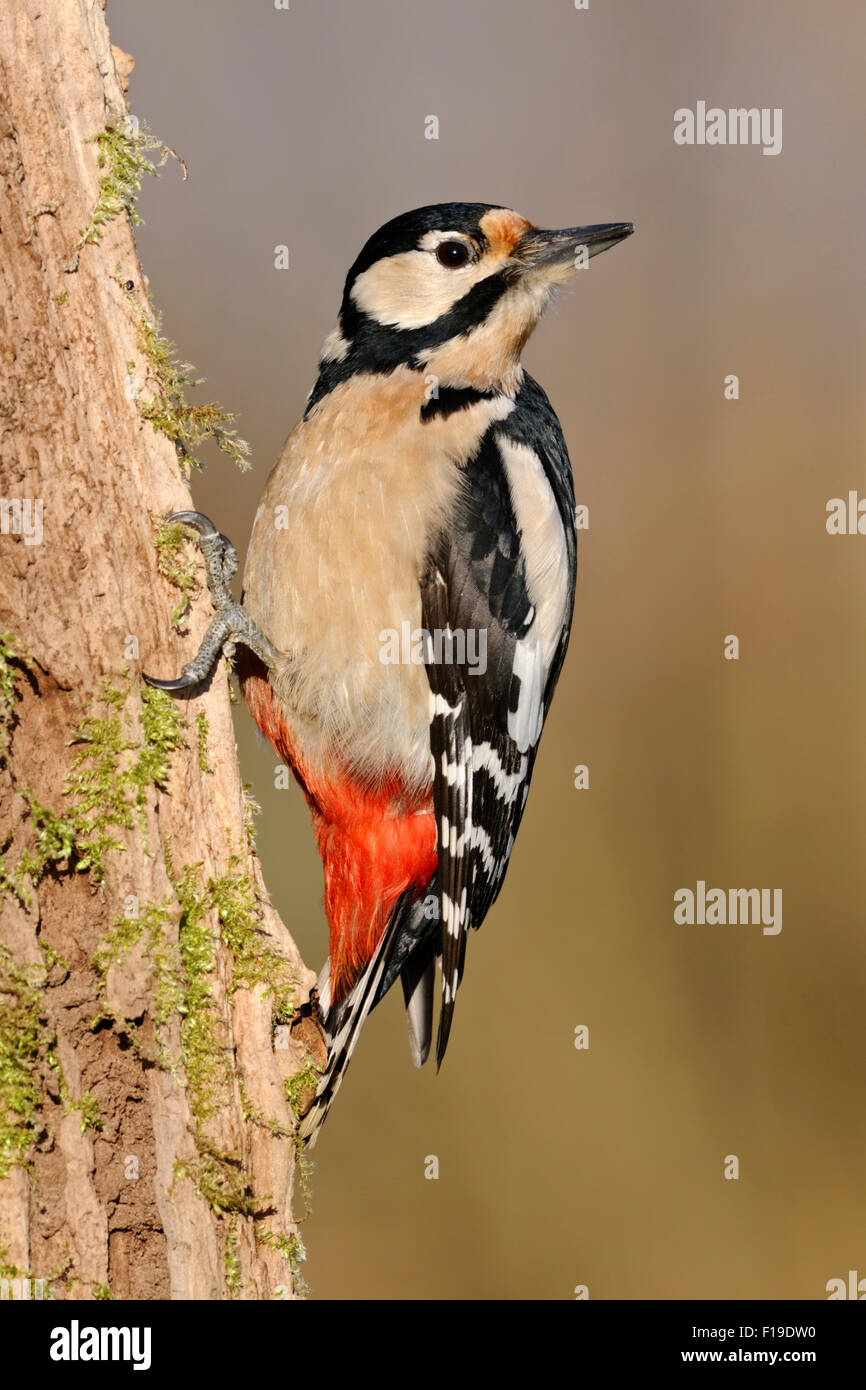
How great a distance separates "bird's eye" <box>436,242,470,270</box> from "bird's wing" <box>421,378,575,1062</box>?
35 cm

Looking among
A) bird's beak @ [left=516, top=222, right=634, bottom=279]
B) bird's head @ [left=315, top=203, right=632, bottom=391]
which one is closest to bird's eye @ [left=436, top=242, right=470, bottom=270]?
bird's head @ [left=315, top=203, right=632, bottom=391]

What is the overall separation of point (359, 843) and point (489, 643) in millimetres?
546

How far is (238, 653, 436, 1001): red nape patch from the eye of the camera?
257 centimetres

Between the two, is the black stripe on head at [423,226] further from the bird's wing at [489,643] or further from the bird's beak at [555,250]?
the bird's wing at [489,643]

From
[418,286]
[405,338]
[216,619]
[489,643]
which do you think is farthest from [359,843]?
[418,286]

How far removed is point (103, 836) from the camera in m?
1.85

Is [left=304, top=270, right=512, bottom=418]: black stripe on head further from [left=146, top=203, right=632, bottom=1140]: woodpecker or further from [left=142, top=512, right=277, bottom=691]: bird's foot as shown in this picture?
[left=142, top=512, right=277, bottom=691]: bird's foot

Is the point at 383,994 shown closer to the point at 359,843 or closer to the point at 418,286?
the point at 359,843

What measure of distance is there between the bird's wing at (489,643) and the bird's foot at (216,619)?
Result: 41 centimetres

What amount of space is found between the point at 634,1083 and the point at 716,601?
190 centimetres

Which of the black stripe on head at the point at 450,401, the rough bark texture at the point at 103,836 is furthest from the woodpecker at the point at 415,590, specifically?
the rough bark texture at the point at 103,836

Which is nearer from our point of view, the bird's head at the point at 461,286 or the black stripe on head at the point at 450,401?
the black stripe on head at the point at 450,401

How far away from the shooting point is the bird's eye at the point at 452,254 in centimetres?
275

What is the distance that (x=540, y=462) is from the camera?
271 centimetres
